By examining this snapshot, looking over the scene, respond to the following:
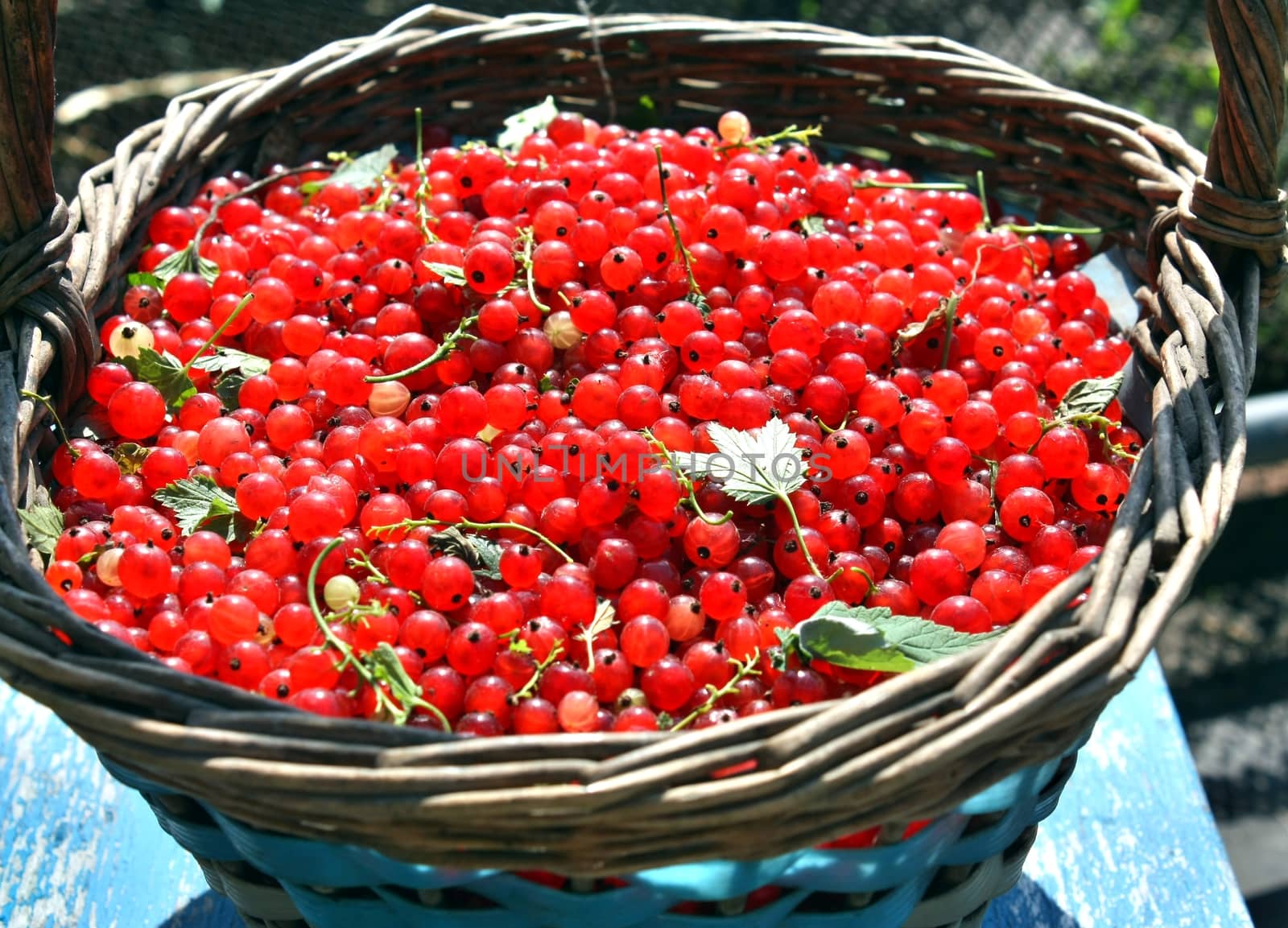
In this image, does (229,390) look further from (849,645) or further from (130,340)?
(849,645)

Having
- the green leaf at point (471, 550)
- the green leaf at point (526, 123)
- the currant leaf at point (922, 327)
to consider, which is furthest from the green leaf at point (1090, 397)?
the green leaf at point (526, 123)

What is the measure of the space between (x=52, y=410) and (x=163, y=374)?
0.11 metres

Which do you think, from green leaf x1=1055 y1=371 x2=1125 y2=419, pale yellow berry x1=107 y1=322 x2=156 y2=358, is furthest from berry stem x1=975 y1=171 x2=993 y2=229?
pale yellow berry x1=107 y1=322 x2=156 y2=358

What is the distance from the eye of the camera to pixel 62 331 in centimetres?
84

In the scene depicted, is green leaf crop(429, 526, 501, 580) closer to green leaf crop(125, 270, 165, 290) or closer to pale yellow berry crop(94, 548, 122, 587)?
pale yellow berry crop(94, 548, 122, 587)

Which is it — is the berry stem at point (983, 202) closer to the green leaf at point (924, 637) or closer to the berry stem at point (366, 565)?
the green leaf at point (924, 637)

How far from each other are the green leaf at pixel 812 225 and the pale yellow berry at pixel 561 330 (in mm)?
240

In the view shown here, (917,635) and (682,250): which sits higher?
(682,250)

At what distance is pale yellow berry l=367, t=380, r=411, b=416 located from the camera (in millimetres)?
880

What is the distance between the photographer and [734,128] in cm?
108

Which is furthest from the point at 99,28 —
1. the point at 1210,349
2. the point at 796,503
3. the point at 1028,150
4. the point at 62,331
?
the point at 1210,349

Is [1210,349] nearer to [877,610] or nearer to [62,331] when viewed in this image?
[877,610]

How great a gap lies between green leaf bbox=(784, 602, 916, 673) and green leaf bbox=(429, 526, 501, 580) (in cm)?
22

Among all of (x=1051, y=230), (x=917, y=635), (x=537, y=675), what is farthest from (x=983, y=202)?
(x=537, y=675)
